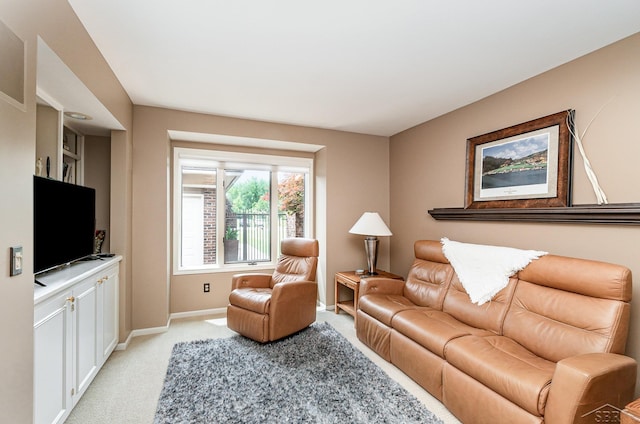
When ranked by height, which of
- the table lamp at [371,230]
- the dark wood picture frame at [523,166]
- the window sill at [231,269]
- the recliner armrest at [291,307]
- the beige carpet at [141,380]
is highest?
the dark wood picture frame at [523,166]

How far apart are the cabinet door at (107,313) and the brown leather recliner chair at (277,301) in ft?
3.40

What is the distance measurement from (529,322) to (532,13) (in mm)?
2004

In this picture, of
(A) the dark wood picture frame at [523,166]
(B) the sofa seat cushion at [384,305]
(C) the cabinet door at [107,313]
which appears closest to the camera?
(A) the dark wood picture frame at [523,166]

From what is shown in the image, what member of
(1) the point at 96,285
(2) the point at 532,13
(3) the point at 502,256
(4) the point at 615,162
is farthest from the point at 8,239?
(4) the point at 615,162

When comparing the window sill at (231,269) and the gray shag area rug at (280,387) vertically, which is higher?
the window sill at (231,269)

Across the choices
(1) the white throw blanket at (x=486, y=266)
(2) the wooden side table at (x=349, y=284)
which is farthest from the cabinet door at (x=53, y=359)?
(1) the white throw blanket at (x=486, y=266)

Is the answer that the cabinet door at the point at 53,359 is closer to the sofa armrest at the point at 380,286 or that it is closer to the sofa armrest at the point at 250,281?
the sofa armrest at the point at 250,281

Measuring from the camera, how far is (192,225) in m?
3.94

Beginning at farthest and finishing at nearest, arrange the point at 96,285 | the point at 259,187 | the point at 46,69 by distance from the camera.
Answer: the point at 259,187 < the point at 96,285 < the point at 46,69

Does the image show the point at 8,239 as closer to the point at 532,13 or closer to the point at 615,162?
the point at 532,13

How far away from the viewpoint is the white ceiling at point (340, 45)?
1682 mm

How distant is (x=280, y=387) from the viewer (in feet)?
7.22

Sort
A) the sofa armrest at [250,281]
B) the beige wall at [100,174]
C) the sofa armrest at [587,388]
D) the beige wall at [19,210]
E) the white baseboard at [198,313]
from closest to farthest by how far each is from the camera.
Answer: the beige wall at [19,210] < the sofa armrest at [587,388] < the beige wall at [100,174] < the sofa armrest at [250,281] < the white baseboard at [198,313]

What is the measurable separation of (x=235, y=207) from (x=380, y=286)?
7.51ft
